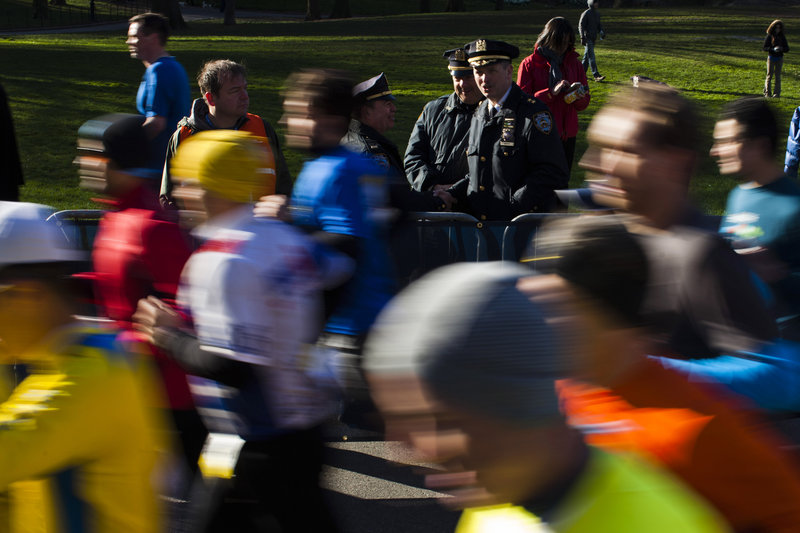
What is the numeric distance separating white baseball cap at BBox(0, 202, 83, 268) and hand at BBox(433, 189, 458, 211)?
415 cm

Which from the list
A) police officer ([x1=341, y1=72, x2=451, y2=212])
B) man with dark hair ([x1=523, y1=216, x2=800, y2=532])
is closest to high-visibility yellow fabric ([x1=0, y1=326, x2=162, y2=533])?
man with dark hair ([x1=523, y1=216, x2=800, y2=532])

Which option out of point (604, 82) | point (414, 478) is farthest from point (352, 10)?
point (414, 478)

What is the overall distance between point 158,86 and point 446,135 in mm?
2181

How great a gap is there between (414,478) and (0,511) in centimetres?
290

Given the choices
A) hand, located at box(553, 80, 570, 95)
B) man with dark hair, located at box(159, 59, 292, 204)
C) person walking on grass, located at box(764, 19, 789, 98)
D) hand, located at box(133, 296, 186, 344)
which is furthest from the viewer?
person walking on grass, located at box(764, 19, 789, 98)

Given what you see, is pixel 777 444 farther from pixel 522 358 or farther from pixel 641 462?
pixel 522 358

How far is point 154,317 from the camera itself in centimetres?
314

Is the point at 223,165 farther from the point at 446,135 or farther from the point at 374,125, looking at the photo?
the point at 446,135

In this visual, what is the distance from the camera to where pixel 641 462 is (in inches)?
65.8

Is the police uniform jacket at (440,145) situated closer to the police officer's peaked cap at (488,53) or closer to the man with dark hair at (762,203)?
the police officer's peaked cap at (488,53)

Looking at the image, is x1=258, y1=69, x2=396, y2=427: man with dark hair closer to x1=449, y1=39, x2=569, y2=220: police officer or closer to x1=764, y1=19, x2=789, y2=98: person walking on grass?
x1=449, y1=39, x2=569, y2=220: police officer

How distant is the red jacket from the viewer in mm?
8234

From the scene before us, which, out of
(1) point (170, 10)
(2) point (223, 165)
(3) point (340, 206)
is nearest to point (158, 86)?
(3) point (340, 206)

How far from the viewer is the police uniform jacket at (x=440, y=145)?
21.4 ft
